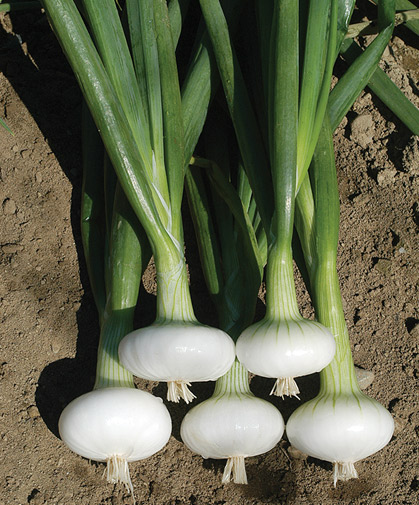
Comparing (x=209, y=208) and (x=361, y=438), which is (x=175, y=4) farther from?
(x=361, y=438)

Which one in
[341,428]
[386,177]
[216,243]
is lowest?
[341,428]

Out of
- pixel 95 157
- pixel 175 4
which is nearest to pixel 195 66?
pixel 175 4

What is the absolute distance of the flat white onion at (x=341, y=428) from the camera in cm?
139

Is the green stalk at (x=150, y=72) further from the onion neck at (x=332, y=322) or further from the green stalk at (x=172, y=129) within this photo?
the onion neck at (x=332, y=322)

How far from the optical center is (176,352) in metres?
1.31

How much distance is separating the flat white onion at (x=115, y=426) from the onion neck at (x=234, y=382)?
169mm

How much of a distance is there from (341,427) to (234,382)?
29 centimetres

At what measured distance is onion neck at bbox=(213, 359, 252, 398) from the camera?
4.90 feet

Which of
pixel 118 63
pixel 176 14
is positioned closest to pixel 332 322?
pixel 118 63

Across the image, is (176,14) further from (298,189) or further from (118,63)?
(298,189)

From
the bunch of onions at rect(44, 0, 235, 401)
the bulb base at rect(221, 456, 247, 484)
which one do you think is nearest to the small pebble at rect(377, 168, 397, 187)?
the bunch of onions at rect(44, 0, 235, 401)

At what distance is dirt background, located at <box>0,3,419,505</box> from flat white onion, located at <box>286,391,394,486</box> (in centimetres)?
18

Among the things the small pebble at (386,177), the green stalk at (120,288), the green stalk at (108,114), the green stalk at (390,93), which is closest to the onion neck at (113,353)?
the green stalk at (120,288)

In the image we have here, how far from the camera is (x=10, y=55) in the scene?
72.2 inches
